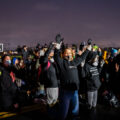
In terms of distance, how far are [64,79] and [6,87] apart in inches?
74.9

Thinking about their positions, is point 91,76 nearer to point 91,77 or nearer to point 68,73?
point 91,77

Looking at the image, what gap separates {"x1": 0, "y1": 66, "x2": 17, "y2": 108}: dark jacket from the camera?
537cm

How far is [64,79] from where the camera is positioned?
443cm

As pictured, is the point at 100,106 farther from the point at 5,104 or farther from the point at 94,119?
the point at 5,104

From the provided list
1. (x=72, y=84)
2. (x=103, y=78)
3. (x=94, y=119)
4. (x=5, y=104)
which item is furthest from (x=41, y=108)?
(x=103, y=78)

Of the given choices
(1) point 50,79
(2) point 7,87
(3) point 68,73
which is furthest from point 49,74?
(3) point 68,73

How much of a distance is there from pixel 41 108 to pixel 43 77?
1213 millimetres

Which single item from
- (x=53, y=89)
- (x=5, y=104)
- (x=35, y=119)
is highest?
(x=53, y=89)

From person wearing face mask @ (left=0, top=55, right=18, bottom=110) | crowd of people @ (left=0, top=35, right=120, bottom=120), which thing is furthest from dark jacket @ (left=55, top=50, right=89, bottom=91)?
person wearing face mask @ (left=0, top=55, right=18, bottom=110)

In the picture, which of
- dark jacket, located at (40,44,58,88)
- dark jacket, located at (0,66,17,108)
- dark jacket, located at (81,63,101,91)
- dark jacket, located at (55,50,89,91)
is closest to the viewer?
dark jacket, located at (55,50,89,91)

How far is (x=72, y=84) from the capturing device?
14.4 feet

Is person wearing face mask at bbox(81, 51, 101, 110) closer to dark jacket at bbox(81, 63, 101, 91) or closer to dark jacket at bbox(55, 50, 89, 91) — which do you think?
dark jacket at bbox(81, 63, 101, 91)

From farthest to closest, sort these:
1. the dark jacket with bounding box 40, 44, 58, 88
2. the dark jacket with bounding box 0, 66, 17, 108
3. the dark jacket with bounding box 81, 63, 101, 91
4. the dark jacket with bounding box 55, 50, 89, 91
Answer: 1. the dark jacket with bounding box 81, 63, 101, 91
2. the dark jacket with bounding box 40, 44, 58, 88
3. the dark jacket with bounding box 0, 66, 17, 108
4. the dark jacket with bounding box 55, 50, 89, 91

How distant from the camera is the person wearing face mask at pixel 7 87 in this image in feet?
17.6
